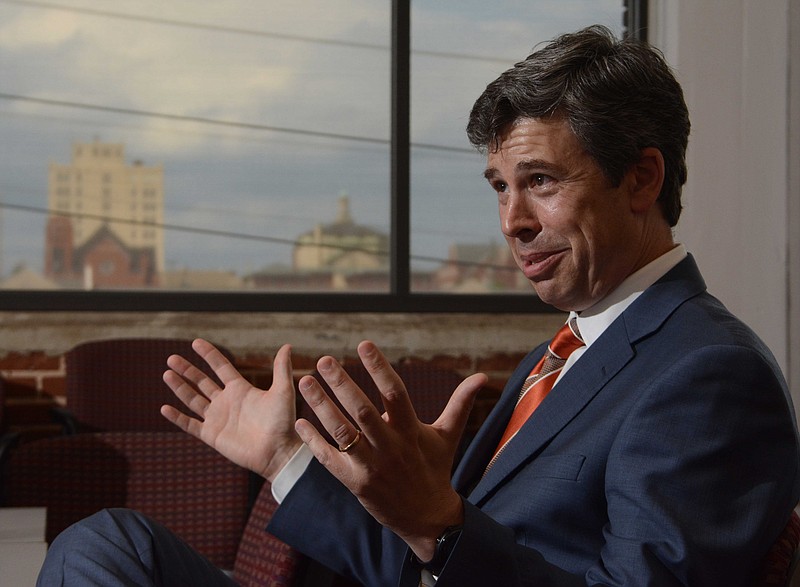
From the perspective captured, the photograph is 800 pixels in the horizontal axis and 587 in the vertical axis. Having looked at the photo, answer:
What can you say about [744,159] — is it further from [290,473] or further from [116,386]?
[290,473]

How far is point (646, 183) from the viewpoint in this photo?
147 centimetres

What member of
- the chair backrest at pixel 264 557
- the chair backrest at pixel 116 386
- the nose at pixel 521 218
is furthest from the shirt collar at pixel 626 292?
the chair backrest at pixel 116 386

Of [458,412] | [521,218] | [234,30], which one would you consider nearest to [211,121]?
[234,30]

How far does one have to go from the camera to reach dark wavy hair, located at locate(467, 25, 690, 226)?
4.63 ft

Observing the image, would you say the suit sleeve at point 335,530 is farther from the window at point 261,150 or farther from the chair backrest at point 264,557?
the window at point 261,150

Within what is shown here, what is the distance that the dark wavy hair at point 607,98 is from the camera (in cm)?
141

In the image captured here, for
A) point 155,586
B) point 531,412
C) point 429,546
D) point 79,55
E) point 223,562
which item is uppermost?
point 79,55

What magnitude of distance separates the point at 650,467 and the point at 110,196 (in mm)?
2847

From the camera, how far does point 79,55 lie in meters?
3.60

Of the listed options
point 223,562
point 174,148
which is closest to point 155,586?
point 223,562

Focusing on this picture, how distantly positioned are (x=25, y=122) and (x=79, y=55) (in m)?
0.31

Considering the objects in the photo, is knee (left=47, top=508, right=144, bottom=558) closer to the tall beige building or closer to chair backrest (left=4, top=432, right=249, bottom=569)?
chair backrest (left=4, top=432, right=249, bottom=569)

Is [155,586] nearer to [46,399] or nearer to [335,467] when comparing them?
[335,467]

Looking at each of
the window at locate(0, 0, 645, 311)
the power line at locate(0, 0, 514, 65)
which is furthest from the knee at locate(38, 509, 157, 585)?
the power line at locate(0, 0, 514, 65)
